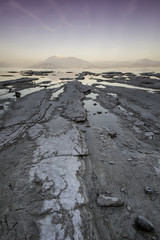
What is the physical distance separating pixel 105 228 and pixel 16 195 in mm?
2162

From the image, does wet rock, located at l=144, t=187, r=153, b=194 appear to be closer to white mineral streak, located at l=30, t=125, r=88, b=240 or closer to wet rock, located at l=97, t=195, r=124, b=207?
wet rock, located at l=97, t=195, r=124, b=207

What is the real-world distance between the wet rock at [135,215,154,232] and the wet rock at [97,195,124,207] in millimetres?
455

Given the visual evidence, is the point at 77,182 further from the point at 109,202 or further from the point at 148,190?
the point at 148,190

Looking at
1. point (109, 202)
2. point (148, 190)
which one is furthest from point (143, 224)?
point (148, 190)

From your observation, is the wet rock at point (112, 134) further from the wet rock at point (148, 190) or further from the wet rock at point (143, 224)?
the wet rock at point (143, 224)

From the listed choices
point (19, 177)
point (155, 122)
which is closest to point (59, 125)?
point (19, 177)

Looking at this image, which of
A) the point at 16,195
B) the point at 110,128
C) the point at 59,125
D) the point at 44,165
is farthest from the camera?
the point at 110,128

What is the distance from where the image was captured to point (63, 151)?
4164 mm

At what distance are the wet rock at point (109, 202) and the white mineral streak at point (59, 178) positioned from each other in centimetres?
45

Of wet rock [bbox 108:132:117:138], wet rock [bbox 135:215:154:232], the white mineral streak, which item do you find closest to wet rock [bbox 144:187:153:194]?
wet rock [bbox 135:215:154:232]

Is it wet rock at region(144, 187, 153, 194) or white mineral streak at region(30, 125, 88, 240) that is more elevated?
white mineral streak at region(30, 125, 88, 240)

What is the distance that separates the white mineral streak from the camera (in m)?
2.17

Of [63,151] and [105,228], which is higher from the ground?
[63,151]

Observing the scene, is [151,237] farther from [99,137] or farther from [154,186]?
[99,137]
